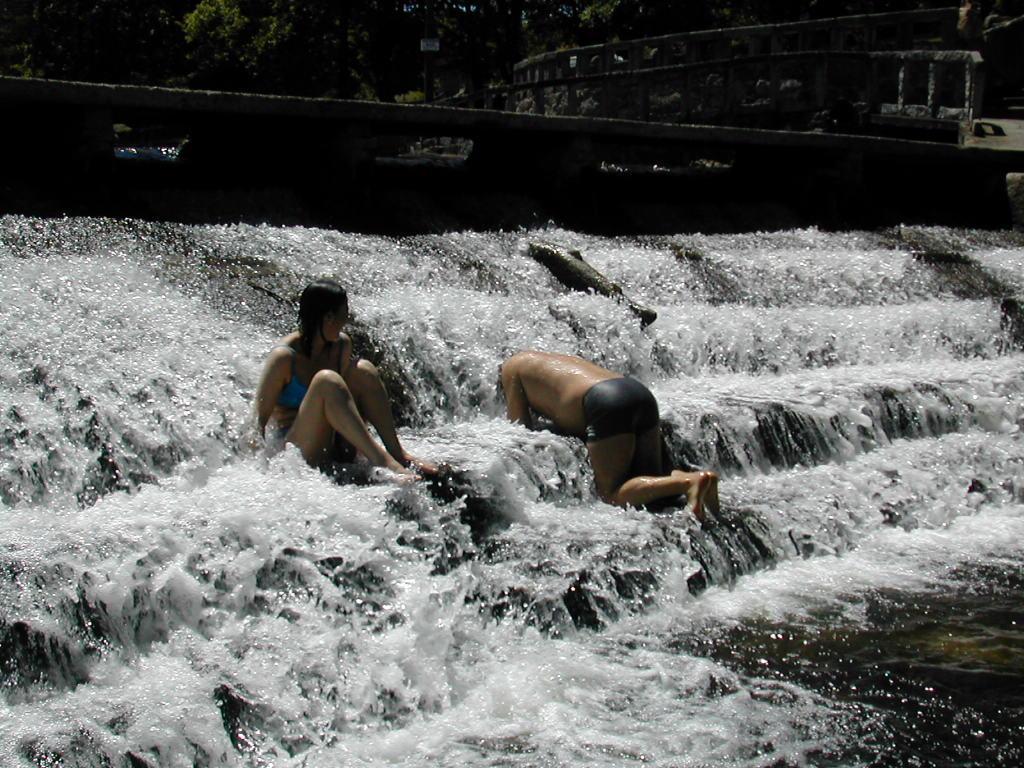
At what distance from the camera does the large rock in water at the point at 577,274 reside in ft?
30.0

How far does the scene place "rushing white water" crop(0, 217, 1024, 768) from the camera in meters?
4.74

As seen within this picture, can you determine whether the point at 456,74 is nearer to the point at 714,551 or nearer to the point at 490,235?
the point at 490,235

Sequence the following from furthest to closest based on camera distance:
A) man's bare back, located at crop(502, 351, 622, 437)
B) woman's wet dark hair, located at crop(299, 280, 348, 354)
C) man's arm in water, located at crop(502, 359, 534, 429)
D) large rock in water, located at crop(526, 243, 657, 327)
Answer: large rock in water, located at crop(526, 243, 657, 327)
man's arm in water, located at crop(502, 359, 534, 429)
man's bare back, located at crop(502, 351, 622, 437)
woman's wet dark hair, located at crop(299, 280, 348, 354)

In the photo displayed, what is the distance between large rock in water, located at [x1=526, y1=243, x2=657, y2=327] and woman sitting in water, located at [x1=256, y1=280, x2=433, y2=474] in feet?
10.3

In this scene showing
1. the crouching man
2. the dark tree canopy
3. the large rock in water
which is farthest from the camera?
the dark tree canopy

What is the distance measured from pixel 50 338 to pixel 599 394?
3004 millimetres

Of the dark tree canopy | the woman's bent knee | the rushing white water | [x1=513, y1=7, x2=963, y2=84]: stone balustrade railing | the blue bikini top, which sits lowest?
the rushing white water

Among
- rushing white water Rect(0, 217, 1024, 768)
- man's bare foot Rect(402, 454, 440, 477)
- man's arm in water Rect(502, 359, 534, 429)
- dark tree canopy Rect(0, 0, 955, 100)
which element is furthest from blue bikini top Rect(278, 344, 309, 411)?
dark tree canopy Rect(0, 0, 955, 100)

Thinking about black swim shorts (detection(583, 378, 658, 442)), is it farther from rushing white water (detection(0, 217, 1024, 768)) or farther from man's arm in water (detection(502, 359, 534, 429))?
man's arm in water (detection(502, 359, 534, 429))

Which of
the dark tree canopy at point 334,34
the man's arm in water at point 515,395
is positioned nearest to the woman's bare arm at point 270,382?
the man's arm in water at point 515,395

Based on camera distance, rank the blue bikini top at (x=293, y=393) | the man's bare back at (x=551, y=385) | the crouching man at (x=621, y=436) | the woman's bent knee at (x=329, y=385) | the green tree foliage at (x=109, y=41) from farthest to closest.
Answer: the green tree foliage at (x=109, y=41)
the man's bare back at (x=551, y=385)
the crouching man at (x=621, y=436)
the blue bikini top at (x=293, y=393)
the woman's bent knee at (x=329, y=385)

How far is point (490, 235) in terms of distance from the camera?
10.7m

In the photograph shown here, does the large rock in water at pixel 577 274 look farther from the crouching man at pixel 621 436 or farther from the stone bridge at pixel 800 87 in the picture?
the stone bridge at pixel 800 87

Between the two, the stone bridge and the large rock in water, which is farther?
the stone bridge
